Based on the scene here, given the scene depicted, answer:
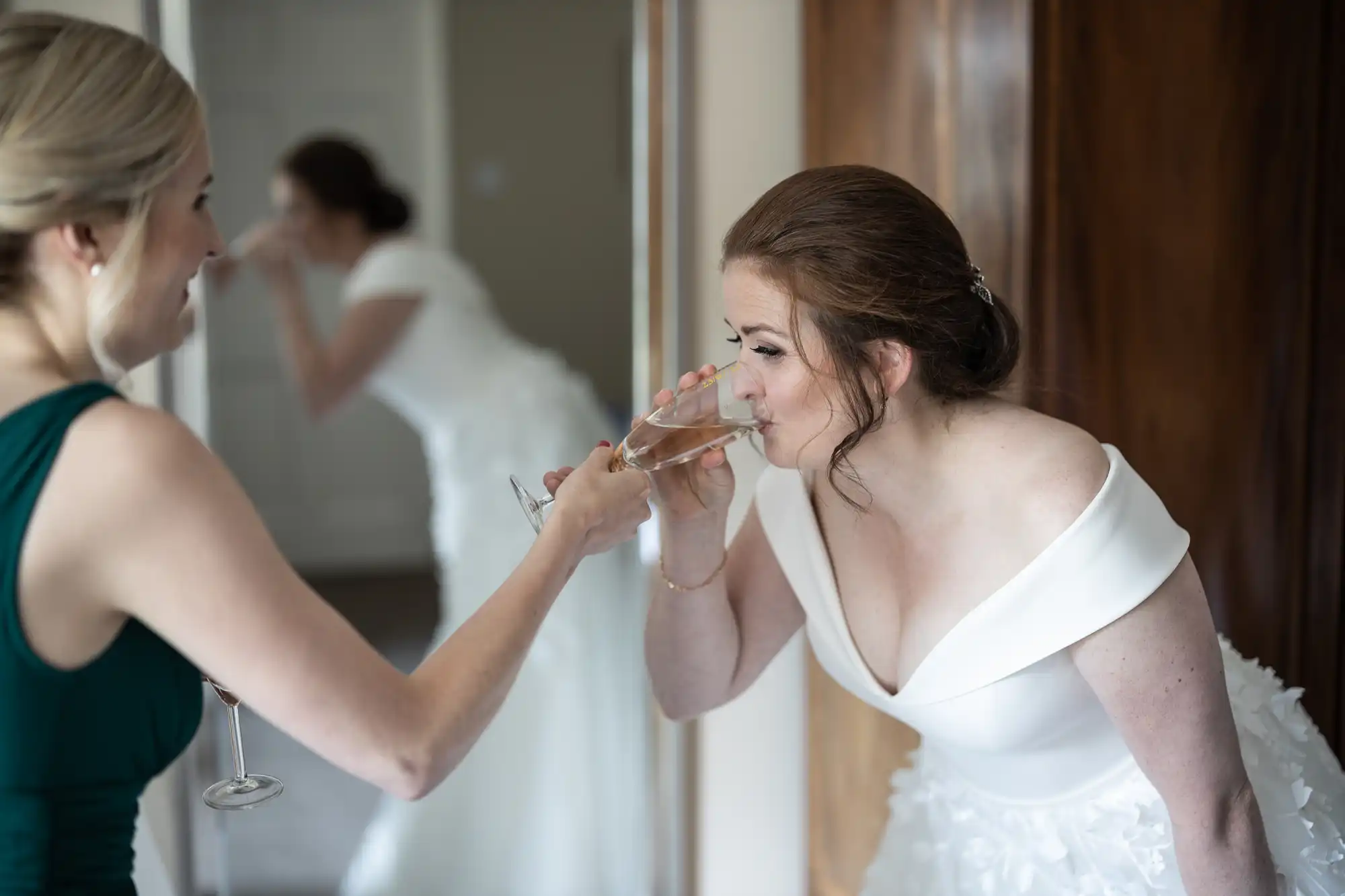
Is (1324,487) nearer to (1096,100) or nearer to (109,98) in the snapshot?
(1096,100)

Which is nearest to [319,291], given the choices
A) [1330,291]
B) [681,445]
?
[681,445]

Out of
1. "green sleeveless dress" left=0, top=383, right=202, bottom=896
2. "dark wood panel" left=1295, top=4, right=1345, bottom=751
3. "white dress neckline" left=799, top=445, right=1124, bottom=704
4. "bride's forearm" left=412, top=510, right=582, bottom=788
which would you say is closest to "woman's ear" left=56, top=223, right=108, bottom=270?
"green sleeveless dress" left=0, top=383, right=202, bottom=896

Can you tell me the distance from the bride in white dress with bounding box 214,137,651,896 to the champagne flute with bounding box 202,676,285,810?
0.76 m

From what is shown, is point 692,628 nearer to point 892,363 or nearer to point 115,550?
point 892,363

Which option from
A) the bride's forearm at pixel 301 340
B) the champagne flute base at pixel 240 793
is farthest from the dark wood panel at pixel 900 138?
the champagne flute base at pixel 240 793

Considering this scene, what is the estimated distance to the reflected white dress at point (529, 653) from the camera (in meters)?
2.11

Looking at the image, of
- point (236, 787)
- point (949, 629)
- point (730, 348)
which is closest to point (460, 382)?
point (730, 348)

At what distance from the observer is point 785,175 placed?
2285mm

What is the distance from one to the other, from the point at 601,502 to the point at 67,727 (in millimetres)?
544

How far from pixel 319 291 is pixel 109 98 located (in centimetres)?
102

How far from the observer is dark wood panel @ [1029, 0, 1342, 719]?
1801 mm

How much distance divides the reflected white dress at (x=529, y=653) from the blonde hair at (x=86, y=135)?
3.31ft

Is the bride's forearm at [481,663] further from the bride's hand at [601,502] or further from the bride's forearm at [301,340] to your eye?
the bride's forearm at [301,340]

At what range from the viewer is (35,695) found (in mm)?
960
